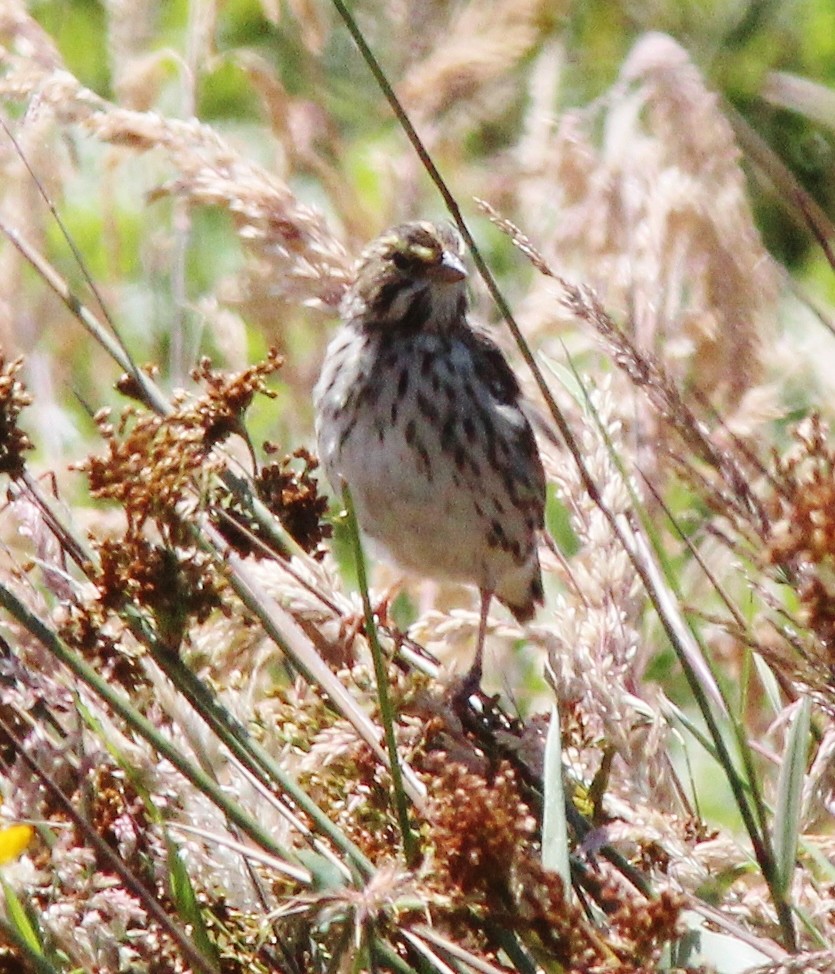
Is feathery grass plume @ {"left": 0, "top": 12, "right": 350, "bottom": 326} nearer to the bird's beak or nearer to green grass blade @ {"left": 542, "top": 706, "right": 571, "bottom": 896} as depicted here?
the bird's beak

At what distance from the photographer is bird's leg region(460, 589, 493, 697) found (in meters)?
2.07

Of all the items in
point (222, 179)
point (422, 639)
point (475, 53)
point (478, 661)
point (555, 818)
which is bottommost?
point (478, 661)

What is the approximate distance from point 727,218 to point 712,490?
5.27 ft

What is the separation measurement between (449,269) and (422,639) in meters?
1.11

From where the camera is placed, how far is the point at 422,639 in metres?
2.20

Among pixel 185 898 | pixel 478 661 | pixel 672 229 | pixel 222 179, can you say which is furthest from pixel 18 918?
pixel 672 229

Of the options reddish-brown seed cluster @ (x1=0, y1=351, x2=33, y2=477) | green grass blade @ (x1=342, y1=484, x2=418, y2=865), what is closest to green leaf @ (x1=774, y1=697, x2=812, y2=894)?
green grass blade @ (x1=342, y1=484, x2=418, y2=865)

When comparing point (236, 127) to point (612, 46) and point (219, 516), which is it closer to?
point (612, 46)

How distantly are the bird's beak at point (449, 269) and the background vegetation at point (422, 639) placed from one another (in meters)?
0.17

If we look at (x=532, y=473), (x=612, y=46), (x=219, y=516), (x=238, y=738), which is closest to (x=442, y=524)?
(x=532, y=473)

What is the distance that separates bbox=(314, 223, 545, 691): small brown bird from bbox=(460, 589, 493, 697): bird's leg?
0.02 metres

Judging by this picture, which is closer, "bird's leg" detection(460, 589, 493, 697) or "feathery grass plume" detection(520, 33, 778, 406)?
"bird's leg" detection(460, 589, 493, 697)

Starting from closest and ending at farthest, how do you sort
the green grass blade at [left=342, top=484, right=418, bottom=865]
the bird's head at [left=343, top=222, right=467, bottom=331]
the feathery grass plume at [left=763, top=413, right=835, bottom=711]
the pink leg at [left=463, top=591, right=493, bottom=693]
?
the feathery grass plume at [left=763, top=413, right=835, bottom=711], the green grass blade at [left=342, top=484, right=418, bottom=865], the pink leg at [left=463, top=591, right=493, bottom=693], the bird's head at [left=343, top=222, right=467, bottom=331]

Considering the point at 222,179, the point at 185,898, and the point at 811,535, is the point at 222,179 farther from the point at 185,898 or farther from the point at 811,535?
the point at 811,535
